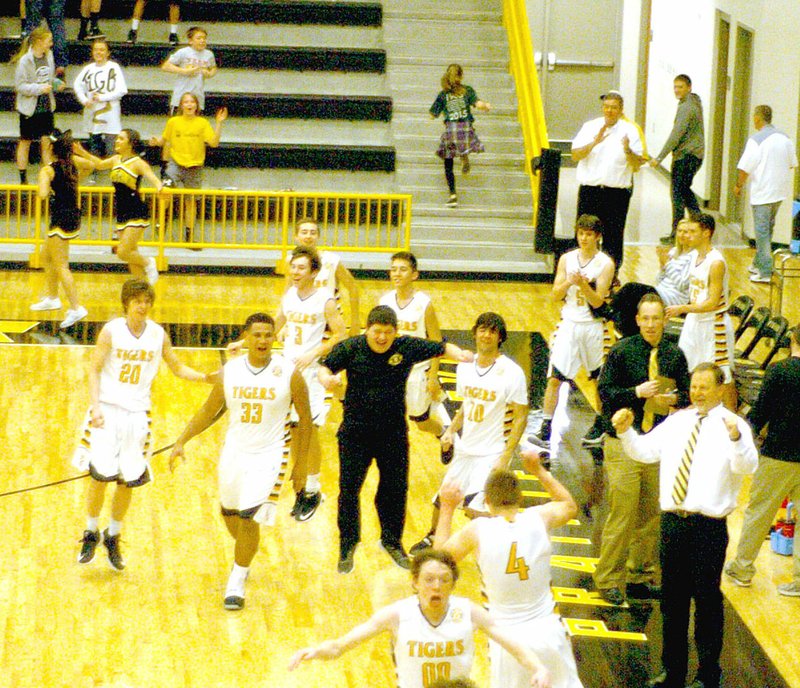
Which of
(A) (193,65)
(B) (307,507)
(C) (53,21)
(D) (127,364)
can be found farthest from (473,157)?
(D) (127,364)

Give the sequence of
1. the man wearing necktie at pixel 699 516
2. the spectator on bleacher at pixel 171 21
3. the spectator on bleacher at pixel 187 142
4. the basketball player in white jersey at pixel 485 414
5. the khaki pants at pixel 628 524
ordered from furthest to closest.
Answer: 1. the spectator on bleacher at pixel 171 21
2. the spectator on bleacher at pixel 187 142
3. the basketball player in white jersey at pixel 485 414
4. the khaki pants at pixel 628 524
5. the man wearing necktie at pixel 699 516

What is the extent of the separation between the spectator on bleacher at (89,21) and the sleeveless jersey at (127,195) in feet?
20.0

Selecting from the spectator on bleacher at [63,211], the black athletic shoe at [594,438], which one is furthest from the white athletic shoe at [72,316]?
the black athletic shoe at [594,438]

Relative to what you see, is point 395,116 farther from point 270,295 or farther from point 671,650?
point 671,650

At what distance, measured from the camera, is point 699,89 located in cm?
2269

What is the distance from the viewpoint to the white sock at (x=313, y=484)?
9.59 m

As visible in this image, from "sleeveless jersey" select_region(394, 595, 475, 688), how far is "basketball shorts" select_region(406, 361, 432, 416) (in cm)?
381

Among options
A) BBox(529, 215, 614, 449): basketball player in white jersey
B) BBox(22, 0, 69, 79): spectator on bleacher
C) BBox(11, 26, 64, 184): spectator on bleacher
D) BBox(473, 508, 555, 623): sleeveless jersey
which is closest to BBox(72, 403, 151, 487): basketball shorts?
BBox(473, 508, 555, 623): sleeveless jersey

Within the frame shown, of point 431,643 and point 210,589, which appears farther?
point 210,589

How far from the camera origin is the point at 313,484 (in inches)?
380

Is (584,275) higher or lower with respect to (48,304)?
higher

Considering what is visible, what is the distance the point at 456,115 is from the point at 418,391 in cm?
838

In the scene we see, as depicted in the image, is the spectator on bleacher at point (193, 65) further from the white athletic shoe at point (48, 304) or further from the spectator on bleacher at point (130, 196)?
the white athletic shoe at point (48, 304)

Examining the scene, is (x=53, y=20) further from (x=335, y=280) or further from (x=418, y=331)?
(x=418, y=331)
